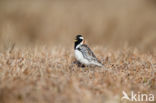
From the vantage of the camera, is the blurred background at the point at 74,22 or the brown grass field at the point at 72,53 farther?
the blurred background at the point at 74,22

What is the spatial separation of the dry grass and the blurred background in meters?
4.72

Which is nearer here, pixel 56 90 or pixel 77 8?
pixel 56 90

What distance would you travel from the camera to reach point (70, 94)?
12.6 ft

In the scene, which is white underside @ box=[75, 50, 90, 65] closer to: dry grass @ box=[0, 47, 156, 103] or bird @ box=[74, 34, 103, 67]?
bird @ box=[74, 34, 103, 67]

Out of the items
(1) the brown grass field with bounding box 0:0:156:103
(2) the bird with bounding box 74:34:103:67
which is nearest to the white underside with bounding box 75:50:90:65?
(2) the bird with bounding box 74:34:103:67

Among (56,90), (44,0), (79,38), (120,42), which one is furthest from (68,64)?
(44,0)

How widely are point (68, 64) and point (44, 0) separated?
811 cm

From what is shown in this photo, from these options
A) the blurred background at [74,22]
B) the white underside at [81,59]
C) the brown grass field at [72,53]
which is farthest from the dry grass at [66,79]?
the blurred background at [74,22]

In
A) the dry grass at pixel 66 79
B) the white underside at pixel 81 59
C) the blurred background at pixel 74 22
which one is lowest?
the dry grass at pixel 66 79

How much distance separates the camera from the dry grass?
3841mm

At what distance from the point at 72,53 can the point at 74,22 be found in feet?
16.8

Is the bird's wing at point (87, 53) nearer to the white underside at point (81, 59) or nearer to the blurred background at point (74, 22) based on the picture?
the white underside at point (81, 59)

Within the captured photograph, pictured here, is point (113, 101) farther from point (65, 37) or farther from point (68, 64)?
point (65, 37)

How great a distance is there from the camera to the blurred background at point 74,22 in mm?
10875
